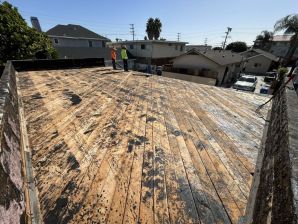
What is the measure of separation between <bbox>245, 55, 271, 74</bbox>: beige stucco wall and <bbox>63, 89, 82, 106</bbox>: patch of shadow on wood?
39209 millimetres

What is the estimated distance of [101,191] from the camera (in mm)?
1669

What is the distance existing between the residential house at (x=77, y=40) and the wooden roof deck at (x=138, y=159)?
20.9 meters

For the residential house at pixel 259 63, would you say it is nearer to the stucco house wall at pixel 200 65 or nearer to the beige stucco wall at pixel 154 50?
the stucco house wall at pixel 200 65

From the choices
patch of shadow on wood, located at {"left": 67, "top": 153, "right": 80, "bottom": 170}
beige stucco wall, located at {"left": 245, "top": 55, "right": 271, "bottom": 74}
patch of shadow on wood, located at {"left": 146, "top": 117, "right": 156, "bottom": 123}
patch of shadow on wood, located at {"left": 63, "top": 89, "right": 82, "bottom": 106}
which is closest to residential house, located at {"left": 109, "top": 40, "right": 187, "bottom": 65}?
beige stucco wall, located at {"left": 245, "top": 55, "right": 271, "bottom": 74}

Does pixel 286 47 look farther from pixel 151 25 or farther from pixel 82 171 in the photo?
pixel 82 171

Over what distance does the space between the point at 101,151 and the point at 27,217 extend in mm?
1048

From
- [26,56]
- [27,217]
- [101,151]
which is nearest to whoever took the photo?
[27,217]

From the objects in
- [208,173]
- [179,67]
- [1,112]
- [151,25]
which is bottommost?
[179,67]

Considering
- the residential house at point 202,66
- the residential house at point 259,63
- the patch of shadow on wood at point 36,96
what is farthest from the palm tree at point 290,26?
the patch of shadow on wood at point 36,96

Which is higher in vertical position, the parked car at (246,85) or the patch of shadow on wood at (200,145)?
the patch of shadow on wood at (200,145)

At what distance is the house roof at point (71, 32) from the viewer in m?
26.4

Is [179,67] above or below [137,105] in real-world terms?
below

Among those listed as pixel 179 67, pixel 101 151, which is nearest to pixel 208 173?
pixel 101 151

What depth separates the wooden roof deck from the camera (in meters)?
1.54
